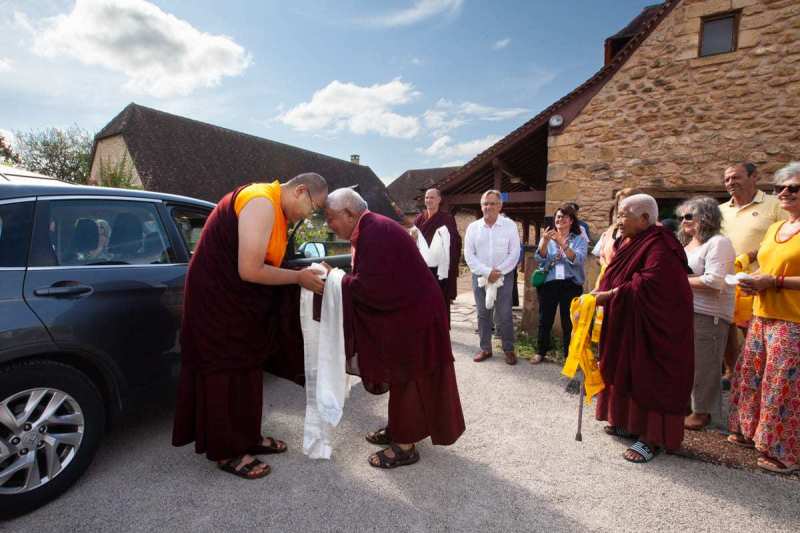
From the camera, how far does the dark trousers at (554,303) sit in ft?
16.3

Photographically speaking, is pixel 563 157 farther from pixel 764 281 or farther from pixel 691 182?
pixel 764 281

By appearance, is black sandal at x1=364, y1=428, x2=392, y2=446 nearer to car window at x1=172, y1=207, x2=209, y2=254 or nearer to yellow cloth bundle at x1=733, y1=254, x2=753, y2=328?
car window at x1=172, y1=207, x2=209, y2=254

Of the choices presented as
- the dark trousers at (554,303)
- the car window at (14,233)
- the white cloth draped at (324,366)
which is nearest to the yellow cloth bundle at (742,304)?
the dark trousers at (554,303)

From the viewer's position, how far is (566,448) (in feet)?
10.1

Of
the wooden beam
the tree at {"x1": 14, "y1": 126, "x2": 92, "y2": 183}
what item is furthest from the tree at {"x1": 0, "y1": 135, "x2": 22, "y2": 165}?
the wooden beam

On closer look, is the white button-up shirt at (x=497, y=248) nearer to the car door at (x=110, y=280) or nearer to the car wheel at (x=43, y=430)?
the car door at (x=110, y=280)

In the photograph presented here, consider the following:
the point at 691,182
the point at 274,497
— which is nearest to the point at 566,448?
the point at 274,497

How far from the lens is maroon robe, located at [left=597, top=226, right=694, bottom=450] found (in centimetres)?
278

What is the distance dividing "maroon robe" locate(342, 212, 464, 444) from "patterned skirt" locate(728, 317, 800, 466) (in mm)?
2103

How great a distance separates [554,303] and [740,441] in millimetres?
2222

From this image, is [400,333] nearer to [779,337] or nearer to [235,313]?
[235,313]

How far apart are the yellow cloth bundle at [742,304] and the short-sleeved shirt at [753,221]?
0.13 metres

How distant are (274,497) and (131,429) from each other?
158cm

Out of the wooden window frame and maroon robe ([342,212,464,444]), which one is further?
the wooden window frame
